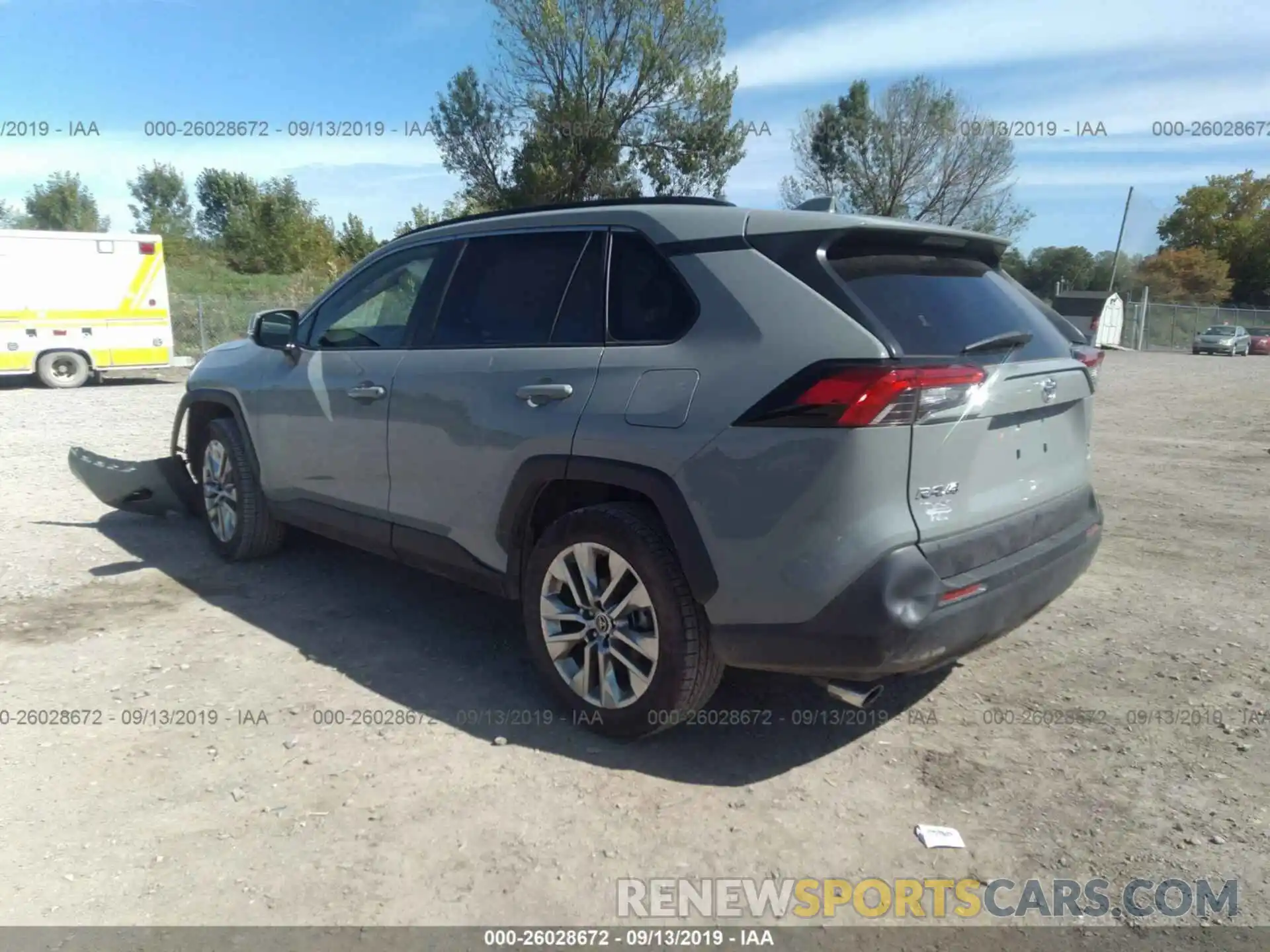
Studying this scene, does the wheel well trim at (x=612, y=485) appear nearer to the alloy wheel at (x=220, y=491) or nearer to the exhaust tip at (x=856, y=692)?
the exhaust tip at (x=856, y=692)

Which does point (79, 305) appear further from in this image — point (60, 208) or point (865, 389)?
point (60, 208)

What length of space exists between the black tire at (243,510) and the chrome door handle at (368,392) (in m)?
1.21

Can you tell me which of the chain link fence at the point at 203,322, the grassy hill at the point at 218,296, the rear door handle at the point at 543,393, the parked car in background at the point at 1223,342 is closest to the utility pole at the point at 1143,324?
the parked car in background at the point at 1223,342

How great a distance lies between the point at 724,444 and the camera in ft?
9.52

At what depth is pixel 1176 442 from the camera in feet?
34.7

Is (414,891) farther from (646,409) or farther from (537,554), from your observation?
(646,409)

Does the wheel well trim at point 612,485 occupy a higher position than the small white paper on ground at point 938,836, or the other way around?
the wheel well trim at point 612,485

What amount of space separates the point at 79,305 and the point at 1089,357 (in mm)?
18187

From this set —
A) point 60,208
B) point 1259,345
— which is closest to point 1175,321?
point 1259,345

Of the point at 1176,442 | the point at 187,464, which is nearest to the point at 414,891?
the point at 187,464

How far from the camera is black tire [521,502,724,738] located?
309cm

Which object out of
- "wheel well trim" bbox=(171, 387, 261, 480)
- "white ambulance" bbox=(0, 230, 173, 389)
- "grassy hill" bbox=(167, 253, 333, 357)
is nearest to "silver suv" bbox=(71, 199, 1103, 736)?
"wheel well trim" bbox=(171, 387, 261, 480)

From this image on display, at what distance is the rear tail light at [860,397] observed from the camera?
271 centimetres
